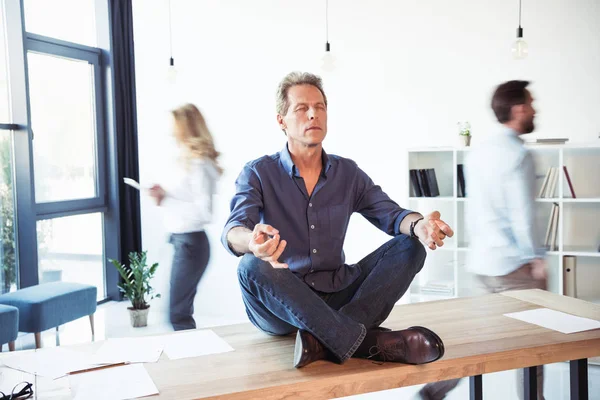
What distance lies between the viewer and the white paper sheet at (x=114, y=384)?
151 cm

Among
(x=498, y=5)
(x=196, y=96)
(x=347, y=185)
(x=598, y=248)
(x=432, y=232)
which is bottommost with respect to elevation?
(x=598, y=248)

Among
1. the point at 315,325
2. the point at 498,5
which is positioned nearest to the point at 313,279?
the point at 315,325

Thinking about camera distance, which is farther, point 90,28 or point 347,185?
point 90,28

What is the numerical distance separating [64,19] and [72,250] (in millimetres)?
2071

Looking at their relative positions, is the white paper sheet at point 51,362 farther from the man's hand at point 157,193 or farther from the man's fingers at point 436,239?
the man's hand at point 157,193

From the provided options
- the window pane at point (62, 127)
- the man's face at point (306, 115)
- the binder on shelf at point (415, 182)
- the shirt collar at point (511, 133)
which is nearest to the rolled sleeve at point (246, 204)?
the man's face at point (306, 115)

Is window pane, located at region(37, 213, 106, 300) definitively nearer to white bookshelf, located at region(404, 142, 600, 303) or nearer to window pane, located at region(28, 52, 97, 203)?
window pane, located at region(28, 52, 97, 203)

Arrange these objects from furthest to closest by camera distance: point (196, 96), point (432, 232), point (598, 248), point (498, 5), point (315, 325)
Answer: point (196, 96) < point (498, 5) < point (598, 248) < point (432, 232) < point (315, 325)

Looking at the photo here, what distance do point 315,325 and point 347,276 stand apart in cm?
40

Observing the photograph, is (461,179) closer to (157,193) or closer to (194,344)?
(157,193)

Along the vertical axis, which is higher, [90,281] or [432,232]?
[432,232]

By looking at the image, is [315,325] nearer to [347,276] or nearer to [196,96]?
[347,276]

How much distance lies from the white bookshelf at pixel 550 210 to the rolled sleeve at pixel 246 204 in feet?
7.41

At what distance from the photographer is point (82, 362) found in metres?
1.76
